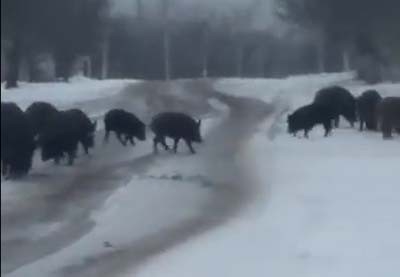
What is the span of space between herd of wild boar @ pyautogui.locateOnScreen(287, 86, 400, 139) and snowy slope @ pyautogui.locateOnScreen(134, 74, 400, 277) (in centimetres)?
278

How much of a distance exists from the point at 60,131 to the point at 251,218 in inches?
95.2

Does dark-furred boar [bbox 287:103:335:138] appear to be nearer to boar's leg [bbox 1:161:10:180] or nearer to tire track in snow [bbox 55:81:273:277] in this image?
tire track in snow [bbox 55:81:273:277]

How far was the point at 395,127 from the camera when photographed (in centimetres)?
2141

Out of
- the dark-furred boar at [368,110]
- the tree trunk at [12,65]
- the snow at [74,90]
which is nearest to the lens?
the tree trunk at [12,65]

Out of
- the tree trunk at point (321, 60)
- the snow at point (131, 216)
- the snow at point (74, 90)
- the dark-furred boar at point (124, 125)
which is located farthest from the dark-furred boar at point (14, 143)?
the tree trunk at point (321, 60)

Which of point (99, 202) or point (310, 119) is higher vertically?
point (310, 119)

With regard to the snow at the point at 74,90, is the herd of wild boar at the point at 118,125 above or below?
below

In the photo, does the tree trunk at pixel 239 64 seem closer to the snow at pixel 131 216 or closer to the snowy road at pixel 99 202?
the snowy road at pixel 99 202

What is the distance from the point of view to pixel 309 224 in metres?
10.1

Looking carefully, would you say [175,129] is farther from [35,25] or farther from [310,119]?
[35,25]

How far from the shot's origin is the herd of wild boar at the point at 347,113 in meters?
21.4

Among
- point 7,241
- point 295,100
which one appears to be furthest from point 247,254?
point 295,100

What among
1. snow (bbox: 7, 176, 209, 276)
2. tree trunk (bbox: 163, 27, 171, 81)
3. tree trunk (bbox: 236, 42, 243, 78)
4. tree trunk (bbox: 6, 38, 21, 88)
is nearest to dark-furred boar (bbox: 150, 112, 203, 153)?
tree trunk (bbox: 163, 27, 171, 81)

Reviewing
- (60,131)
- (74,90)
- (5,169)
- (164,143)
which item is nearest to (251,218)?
(60,131)
